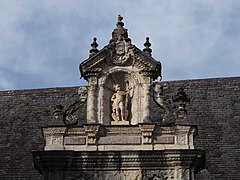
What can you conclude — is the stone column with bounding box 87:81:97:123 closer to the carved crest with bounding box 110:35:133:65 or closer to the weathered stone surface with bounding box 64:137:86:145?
the weathered stone surface with bounding box 64:137:86:145

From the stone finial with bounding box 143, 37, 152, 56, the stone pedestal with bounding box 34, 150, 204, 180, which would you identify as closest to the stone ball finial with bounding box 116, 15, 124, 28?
the stone finial with bounding box 143, 37, 152, 56

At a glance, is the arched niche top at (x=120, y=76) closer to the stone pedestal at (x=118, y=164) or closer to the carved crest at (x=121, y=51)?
the carved crest at (x=121, y=51)

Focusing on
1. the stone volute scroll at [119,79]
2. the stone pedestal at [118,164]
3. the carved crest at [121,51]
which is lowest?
the stone pedestal at [118,164]

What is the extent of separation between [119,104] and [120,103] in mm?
34

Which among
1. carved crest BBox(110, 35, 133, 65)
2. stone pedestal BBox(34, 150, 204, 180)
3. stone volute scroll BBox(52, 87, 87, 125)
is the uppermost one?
carved crest BBox(110, 35, 133, 65)

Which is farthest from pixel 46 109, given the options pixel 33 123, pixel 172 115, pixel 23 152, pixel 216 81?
pixel 172 115

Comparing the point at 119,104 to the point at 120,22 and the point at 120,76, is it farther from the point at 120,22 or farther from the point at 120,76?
the point at 120,22

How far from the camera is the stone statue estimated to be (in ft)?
55.6

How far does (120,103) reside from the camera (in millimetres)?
17078

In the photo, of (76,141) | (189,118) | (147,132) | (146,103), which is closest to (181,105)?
(146,103)

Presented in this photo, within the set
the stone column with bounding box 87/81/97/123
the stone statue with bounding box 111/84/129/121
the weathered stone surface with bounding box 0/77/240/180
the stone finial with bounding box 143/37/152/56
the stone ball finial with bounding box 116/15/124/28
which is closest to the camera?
the stone column with bounding box 87/81/97/123

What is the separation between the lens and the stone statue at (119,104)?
16938mm

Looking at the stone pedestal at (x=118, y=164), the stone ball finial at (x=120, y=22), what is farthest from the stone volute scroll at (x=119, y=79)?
the stone pedestal at (x=118, y=164)

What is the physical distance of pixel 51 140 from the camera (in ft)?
53.5
